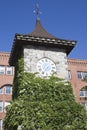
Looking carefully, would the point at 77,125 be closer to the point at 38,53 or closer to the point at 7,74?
the point at 38,53

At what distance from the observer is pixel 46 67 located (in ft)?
71.9

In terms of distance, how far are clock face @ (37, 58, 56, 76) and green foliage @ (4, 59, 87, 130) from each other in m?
0.87

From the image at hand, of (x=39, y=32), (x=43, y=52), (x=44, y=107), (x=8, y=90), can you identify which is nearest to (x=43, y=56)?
(x=43, y=52)

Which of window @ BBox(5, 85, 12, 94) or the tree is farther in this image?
window @ BBox(5, 85, 12, 94)

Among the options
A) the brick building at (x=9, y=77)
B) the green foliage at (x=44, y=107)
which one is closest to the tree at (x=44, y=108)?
the green foliage at (x=44, y=107)

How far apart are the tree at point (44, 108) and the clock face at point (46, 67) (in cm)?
90

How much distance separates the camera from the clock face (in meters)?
21.5

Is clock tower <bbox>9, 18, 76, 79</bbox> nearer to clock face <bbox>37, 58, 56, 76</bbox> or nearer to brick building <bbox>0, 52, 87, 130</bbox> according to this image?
clock face <bbox>37, 58, 56, 76</bbox>

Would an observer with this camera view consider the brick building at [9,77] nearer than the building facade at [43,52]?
No

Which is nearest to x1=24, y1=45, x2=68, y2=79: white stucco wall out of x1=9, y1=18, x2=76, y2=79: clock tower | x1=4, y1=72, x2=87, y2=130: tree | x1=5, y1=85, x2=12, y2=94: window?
x1=9, y1=18, x2=76, y2=79: clock tower

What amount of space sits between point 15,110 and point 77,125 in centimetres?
392

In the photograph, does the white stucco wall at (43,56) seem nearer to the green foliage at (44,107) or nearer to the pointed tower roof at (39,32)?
the green foliage at (44,107)

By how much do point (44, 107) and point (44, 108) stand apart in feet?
0.20

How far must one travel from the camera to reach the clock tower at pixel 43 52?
21.6m
